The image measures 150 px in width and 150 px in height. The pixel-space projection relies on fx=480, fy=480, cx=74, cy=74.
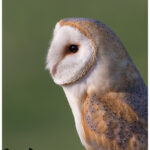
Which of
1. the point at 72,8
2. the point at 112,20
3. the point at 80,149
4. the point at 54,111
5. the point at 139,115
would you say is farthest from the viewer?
the point at 112,20

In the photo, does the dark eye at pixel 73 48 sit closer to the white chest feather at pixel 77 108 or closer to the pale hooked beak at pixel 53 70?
the pale hooked beak at pixel 53 70

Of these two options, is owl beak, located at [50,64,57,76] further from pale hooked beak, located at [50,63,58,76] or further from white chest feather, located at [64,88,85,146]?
white chest feather, located at [64,88,85,146]

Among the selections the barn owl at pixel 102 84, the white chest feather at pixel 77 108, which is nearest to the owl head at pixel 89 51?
the barn owl at pixel 102 84

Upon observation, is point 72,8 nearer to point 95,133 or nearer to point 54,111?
point 54,111

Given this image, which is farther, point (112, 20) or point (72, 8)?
point (112, 20)

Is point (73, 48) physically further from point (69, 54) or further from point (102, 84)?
point (102, 84)

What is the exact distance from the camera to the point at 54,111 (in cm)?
696

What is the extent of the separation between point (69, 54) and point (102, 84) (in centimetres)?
24

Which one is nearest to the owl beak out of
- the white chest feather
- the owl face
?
the owl face

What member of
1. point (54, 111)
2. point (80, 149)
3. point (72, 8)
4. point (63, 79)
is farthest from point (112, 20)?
point (63, 79)

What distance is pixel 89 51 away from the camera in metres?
2.49

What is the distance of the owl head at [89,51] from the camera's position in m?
2.48

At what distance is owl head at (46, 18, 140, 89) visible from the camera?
2484mm

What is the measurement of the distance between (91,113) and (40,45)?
439cm
